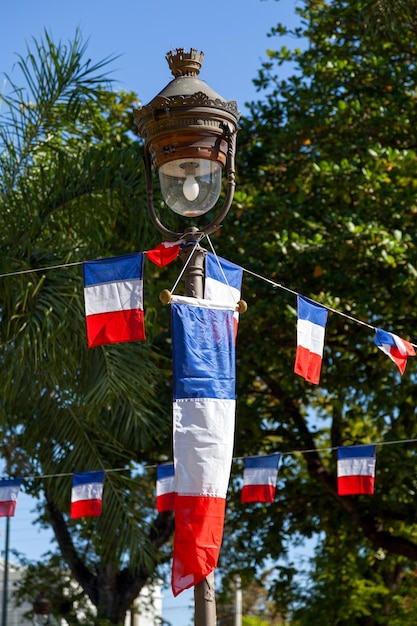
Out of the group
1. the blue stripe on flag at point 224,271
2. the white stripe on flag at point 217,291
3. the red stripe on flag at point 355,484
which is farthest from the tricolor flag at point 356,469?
the white stripe on flag at point 217,291

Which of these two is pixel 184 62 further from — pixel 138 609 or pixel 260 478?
pixel 138 609

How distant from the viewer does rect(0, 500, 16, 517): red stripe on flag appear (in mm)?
13952

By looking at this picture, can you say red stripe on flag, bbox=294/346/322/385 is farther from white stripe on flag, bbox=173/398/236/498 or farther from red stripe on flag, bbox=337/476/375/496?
red stripe on flag, bbox=337/476/375/496

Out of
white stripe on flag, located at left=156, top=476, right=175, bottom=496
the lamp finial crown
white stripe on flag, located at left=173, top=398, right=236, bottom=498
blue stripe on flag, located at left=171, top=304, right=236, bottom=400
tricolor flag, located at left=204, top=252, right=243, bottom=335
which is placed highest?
→ the lamp finial crown

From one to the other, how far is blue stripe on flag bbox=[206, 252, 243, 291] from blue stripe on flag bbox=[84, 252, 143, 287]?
59cm

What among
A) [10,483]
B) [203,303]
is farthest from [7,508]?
[203,303]

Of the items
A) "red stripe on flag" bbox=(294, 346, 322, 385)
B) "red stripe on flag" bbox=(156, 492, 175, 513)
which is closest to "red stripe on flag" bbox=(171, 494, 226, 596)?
"red stripe on flag" bbox=(294, 346, 322, 385)

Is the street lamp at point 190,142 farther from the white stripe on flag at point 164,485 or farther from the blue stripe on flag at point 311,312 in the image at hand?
the white stripe on flag at point 164,485

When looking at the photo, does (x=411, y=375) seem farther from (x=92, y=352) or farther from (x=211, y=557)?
(x=211, y=557)

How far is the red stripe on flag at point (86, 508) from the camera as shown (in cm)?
1385

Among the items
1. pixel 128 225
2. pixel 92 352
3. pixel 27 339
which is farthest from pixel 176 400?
pixel 128 225

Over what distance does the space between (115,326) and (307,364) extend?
193 centimetres

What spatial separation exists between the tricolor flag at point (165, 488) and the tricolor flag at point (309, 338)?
550 cm

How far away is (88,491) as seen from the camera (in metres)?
13.9
